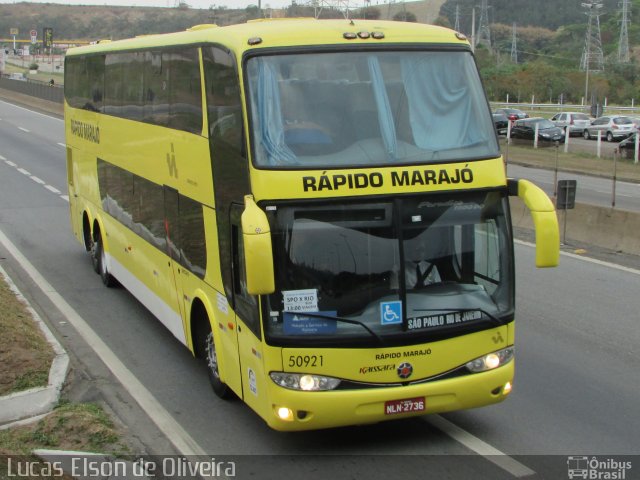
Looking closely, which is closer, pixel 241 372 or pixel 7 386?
pixel 241 372

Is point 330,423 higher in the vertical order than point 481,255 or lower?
lower

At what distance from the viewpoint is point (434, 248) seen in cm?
746

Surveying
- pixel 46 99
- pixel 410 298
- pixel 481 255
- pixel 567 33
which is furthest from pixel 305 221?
pixel 567 33

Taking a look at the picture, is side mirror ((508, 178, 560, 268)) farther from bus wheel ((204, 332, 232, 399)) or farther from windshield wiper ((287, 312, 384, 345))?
bus wheel ((204, 332, 232, 399))

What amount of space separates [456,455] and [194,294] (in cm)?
323

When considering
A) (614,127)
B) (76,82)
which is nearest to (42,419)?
(76,82)

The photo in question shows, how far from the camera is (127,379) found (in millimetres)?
9930

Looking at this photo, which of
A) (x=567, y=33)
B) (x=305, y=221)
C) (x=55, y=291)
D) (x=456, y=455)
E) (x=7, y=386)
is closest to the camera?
(x=305, y=221)

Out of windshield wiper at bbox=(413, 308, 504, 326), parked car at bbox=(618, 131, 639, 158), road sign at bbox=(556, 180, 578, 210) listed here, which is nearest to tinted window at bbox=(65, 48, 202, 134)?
windshield wiper at bbox=(413, 308, 504, 326)

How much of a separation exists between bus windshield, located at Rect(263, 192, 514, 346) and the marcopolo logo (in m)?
1.36

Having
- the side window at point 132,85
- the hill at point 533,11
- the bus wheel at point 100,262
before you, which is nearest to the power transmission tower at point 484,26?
the hill at point 533,11

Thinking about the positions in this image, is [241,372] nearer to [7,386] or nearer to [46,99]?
[7,386]

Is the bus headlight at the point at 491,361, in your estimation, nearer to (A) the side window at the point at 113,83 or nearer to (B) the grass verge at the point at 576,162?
(A) the side window at the point at 113,83

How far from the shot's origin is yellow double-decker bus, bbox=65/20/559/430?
7195mm
